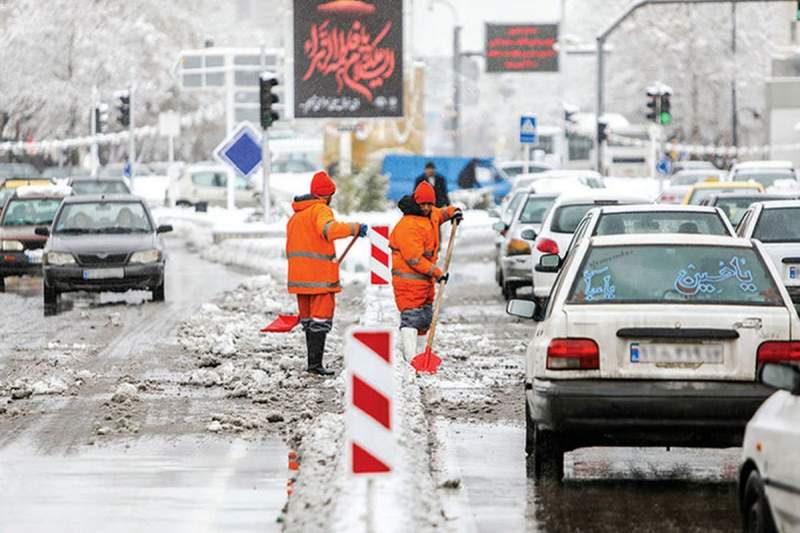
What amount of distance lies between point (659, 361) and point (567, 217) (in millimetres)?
13573

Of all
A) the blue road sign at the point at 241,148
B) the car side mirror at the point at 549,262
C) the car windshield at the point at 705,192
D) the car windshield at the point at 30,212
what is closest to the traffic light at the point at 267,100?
the blue road sign at the point at 241,148

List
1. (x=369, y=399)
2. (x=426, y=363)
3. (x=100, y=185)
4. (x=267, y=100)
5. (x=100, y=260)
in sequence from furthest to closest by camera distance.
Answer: (x=100, y=185) → (x=267, y=100) → (x=100, y=260) → (x=426, y=363) → (x=369, y=399)

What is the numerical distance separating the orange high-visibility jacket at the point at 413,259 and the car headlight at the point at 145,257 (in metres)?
10.3

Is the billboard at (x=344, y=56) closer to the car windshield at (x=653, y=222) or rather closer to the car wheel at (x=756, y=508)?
the car windshield at (x=653, y=222)

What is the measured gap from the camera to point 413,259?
16.0m

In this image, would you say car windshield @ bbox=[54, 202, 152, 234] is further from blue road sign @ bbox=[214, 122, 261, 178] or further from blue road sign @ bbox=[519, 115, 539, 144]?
blue road sign @ bbox=[519, 115, 539, 144]

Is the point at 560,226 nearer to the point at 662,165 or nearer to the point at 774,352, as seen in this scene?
the point at 774,352

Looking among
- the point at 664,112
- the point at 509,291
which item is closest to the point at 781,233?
the point at 509,291

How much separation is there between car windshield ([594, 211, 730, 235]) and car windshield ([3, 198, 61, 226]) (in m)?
14.8

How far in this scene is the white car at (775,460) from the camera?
6922 millimetres

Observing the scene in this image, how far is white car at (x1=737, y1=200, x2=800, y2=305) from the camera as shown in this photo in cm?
2052

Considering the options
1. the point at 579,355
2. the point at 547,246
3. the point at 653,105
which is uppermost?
the point at 653,105

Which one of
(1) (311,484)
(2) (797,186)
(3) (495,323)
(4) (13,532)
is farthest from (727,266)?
(2) (797,186)

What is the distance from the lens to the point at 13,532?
925 centimetres
